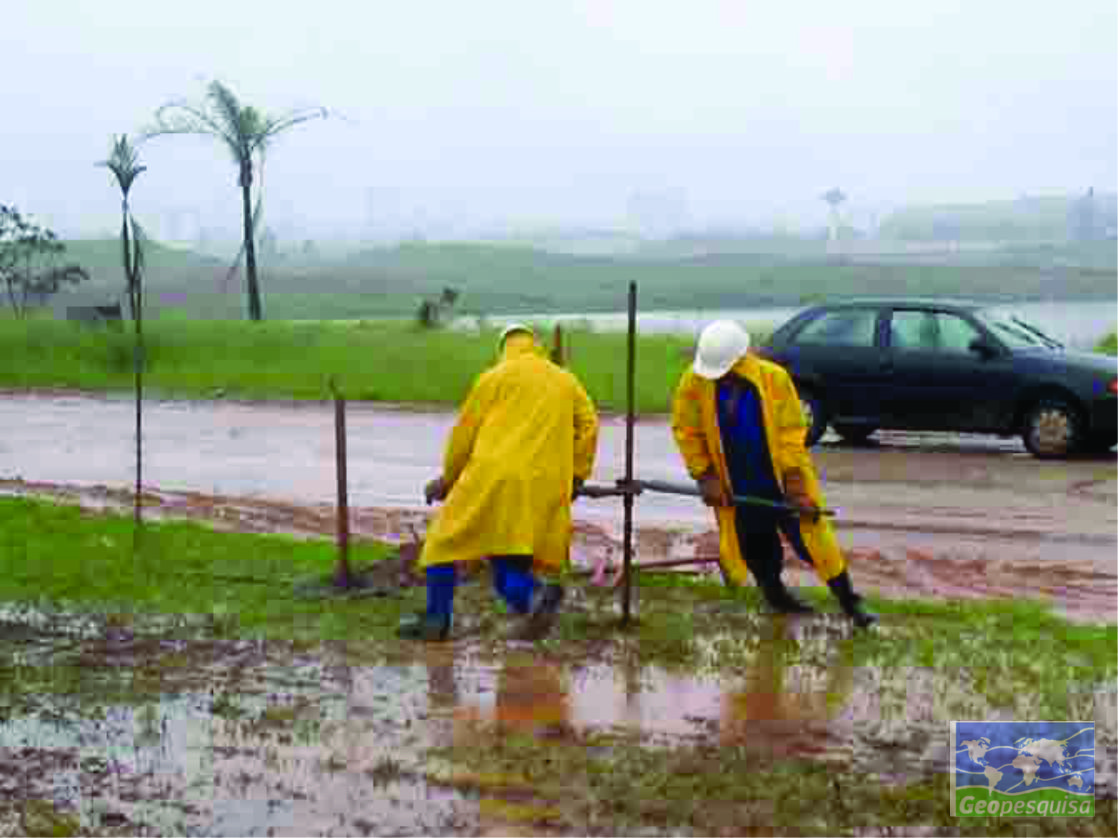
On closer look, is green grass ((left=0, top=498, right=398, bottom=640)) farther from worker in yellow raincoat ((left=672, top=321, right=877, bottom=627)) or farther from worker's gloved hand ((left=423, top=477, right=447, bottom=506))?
worker in yellow raincoat ((left=672, top=321, right=877, bottom=627))

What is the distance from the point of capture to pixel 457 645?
8305 mm

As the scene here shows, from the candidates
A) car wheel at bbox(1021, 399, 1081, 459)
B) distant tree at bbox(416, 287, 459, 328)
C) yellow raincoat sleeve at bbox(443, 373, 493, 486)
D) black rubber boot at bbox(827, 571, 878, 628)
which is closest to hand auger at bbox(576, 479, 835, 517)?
black rubber boot at bbox(827, 571, 878, 628)

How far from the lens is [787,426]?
8508mm

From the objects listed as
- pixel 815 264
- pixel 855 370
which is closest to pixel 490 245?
pixel 815 264

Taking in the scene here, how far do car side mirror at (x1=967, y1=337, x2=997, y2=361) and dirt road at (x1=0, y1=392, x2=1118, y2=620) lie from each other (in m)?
0.90

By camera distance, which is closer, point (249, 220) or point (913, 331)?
point (913, 331)

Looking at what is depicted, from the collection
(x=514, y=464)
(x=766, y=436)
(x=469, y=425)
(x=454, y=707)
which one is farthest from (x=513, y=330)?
(x=454, y=707)

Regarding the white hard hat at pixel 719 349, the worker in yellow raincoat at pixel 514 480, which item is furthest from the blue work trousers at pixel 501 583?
the white hard hat at pixel 719 349

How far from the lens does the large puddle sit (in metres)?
6.02

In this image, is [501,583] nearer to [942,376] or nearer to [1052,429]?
[1052,429]

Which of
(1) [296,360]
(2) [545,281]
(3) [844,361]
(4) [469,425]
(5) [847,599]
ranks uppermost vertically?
(4) [469,425]

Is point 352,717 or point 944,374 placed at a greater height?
point 944,374

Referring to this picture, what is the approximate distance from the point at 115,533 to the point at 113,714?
14.3 ft

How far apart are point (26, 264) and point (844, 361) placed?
2592 cm
